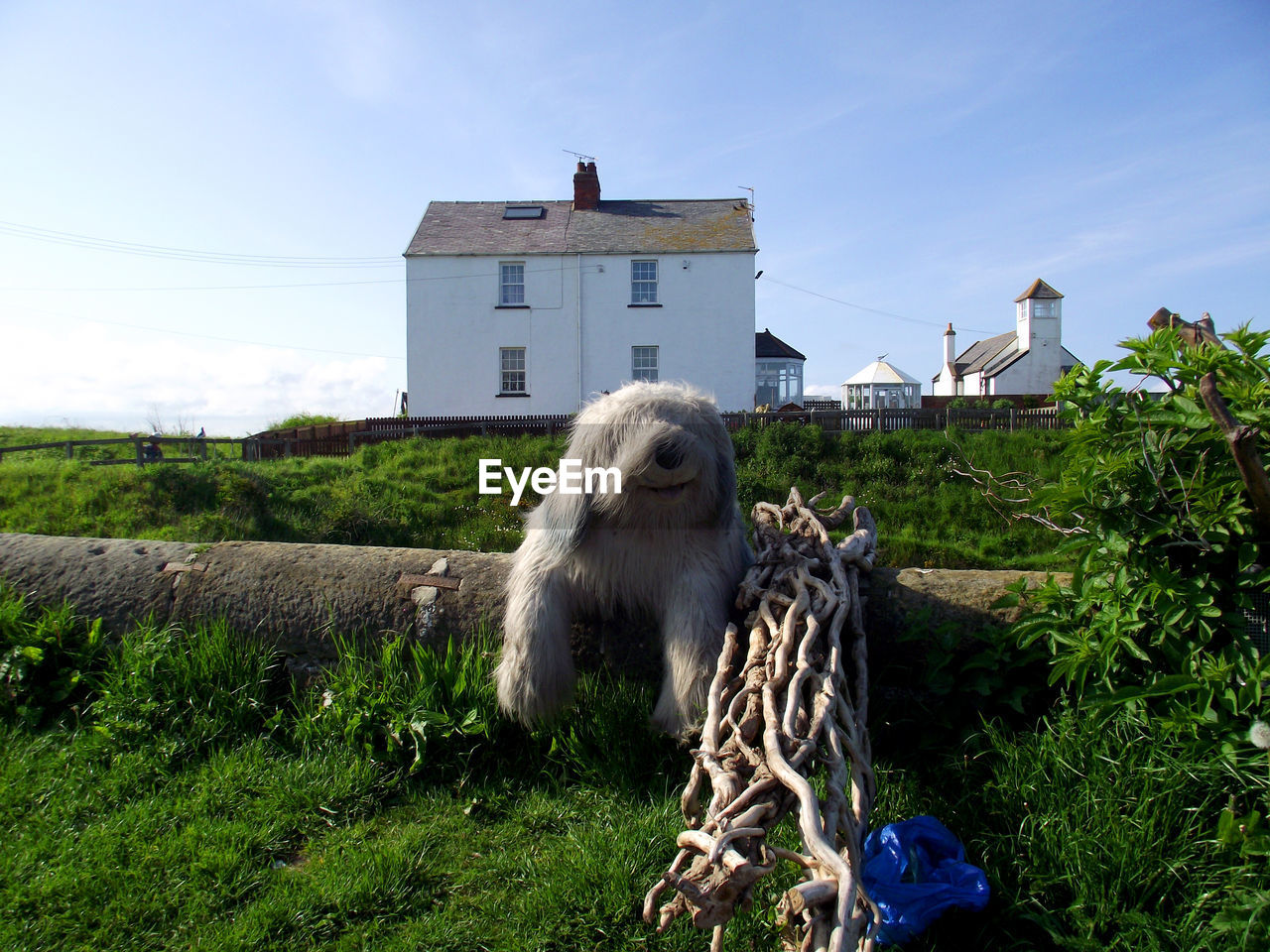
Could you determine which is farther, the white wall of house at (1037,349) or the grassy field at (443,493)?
the white wall of house at (1037,349)

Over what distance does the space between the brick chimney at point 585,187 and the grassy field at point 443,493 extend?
1077 cm

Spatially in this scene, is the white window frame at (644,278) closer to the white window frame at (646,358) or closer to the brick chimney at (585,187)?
the white window frame at (646,358)

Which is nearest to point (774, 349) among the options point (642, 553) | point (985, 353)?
point (985, 353)

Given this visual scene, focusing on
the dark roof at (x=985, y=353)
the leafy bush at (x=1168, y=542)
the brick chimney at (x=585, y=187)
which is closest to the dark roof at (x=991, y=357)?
the dark roof at (x=985, y=353)

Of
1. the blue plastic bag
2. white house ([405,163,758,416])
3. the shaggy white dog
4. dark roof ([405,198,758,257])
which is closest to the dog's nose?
the shaggy white dog

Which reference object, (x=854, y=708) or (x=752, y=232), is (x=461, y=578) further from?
(x=752, y=232)

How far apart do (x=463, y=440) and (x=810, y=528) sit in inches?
573

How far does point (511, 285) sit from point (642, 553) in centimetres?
2063

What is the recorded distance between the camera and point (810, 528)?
3.41m

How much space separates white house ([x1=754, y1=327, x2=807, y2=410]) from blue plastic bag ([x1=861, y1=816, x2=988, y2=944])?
87.7 feet

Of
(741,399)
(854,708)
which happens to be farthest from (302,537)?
(741,399)

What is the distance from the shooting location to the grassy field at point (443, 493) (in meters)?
11.3

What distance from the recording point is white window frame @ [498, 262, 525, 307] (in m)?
22.3

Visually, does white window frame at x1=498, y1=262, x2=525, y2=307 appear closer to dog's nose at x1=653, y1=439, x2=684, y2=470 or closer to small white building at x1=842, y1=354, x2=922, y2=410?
small white building at x1=842, y1=354, x2=922, y2=410
